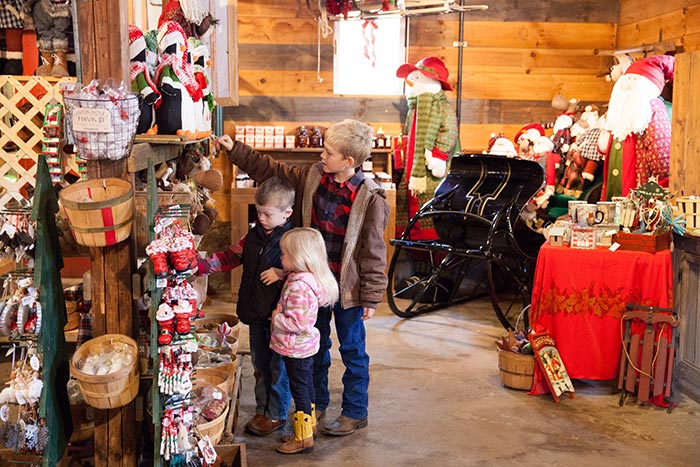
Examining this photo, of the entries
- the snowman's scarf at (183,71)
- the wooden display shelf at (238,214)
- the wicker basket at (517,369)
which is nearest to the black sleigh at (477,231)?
the wooden display shelf at (238,214)

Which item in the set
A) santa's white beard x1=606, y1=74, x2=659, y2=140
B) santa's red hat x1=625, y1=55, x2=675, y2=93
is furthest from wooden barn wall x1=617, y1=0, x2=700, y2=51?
santa's white beard x1=606, y1=74, x2=659, y2=140

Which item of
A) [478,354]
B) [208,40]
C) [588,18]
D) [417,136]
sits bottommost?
[478,354]

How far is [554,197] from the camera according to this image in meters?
6.30

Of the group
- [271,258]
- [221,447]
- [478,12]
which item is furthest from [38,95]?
[478,12]

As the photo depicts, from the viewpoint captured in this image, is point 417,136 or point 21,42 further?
point 417,136

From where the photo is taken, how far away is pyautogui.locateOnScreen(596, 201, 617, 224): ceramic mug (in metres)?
4.25

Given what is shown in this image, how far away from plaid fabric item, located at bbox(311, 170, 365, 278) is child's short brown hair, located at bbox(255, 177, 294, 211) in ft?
0.70

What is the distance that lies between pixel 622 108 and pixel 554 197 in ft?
3.83

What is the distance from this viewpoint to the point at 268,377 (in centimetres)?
350

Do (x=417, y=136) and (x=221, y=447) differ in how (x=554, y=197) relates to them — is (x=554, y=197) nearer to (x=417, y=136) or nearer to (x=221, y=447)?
(x=417, y=136)

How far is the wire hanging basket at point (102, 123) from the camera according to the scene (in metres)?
2.32

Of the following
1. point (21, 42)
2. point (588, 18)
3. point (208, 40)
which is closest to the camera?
point (208, 40)

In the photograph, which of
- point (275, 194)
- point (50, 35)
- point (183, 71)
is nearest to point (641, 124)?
point (275, 194)

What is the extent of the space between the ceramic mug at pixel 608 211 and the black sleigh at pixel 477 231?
864 mm
